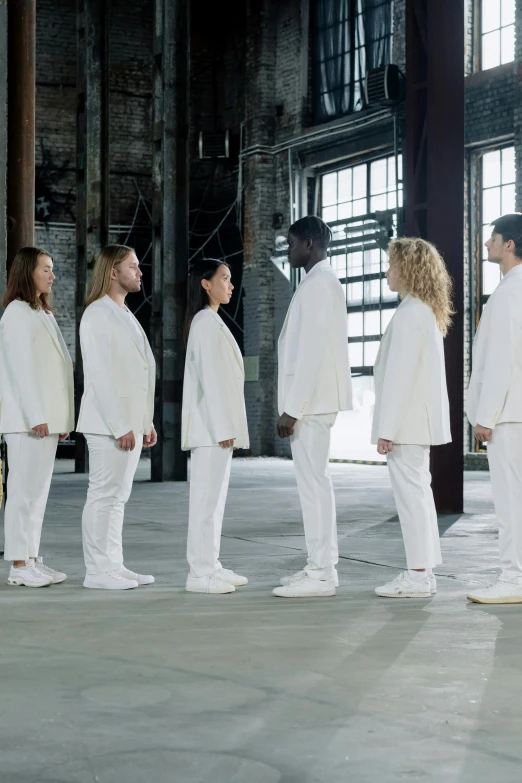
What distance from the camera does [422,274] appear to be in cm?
501

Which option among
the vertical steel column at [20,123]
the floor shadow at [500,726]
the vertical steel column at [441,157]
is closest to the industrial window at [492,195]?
the vertical steel column at [441,157]

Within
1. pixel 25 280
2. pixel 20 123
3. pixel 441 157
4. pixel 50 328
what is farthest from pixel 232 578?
pixel 441 157

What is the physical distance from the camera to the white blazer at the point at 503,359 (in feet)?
16.0

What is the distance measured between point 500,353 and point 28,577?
98.0 inches

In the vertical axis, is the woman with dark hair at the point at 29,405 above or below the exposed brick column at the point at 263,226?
below

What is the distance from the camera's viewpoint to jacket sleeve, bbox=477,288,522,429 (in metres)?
4.86

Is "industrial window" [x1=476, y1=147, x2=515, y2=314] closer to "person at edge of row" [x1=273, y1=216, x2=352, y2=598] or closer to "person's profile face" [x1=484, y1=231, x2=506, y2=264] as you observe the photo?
"person's profile face" [x1=484, y1=231, x2=506, y2=264]

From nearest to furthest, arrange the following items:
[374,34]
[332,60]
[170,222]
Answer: [170,222] < [374,34] < [332,60]

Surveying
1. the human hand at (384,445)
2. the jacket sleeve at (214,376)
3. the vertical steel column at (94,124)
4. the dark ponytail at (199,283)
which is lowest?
the human hand at (384,445)

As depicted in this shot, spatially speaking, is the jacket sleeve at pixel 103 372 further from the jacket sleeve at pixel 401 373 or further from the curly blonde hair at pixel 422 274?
the curly blonde hair at pixel 422 274

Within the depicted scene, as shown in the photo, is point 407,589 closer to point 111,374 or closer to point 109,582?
point 109,582

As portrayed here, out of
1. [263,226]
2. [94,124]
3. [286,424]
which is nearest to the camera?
[286,424]

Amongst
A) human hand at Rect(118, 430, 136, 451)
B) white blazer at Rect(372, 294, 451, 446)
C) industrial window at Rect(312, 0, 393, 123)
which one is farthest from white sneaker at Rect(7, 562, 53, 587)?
industrial window at Rect(312, 0, 393, 123)

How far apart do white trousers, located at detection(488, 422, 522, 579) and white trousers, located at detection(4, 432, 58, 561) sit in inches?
85.0
